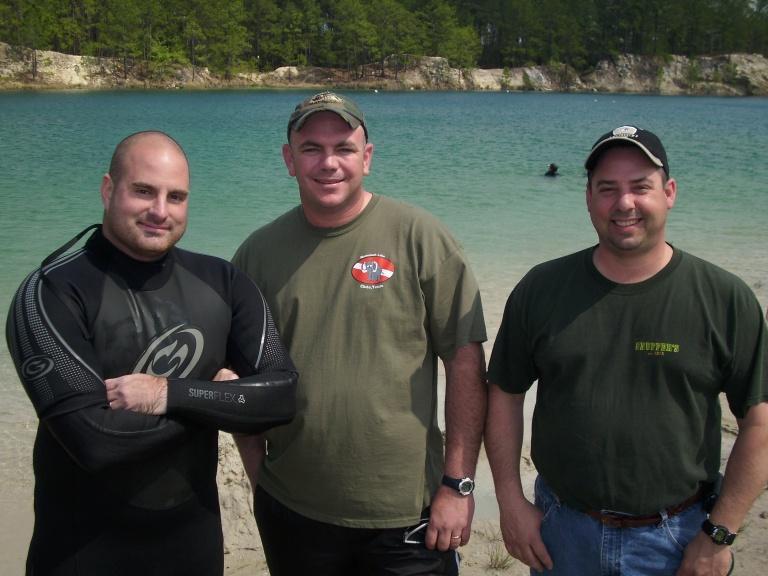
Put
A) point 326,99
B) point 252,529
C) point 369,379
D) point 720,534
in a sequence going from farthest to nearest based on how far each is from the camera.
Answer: point 252,529, point 326,99, point 369,379, point 720,534

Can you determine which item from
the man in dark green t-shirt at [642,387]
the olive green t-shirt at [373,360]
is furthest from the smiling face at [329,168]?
the man in dark green t-shirt at [642,387]

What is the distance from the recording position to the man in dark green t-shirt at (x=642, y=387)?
228cm

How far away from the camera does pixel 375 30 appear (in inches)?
4247

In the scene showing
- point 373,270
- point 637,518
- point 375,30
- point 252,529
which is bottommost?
point 252,529

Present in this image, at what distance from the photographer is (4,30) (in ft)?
239

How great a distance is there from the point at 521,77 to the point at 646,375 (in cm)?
11468

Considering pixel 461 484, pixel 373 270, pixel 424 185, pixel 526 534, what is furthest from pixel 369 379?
pixel 424 185

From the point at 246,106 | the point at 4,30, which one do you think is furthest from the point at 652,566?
the point at 4,30

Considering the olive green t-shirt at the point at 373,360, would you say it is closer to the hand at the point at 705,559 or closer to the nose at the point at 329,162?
the nose at the point at 329,162

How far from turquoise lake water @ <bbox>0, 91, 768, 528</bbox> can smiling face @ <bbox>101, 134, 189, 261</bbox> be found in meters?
3.28

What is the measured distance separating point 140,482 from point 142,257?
758 mm

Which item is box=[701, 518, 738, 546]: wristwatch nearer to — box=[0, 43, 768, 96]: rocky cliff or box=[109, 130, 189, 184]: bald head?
box=[109, 130, 189, 184]: bald head

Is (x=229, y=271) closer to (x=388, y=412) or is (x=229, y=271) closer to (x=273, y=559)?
(x=388, y=412)

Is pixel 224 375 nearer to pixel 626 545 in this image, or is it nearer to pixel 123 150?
pixel 123 150
